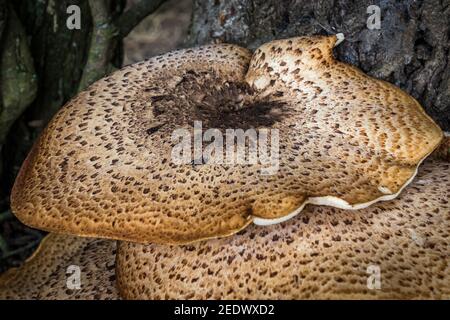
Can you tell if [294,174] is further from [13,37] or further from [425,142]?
[13,37]

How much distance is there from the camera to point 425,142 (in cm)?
278

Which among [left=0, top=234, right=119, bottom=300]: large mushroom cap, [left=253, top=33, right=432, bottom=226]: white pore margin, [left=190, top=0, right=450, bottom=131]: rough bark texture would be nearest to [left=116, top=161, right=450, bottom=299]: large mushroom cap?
[left=253, top=33, right=432, bottom=226]: white pore margin

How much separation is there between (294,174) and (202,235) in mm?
527

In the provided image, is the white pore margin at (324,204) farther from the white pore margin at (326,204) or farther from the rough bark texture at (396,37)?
the rough bark texture at (396,37)

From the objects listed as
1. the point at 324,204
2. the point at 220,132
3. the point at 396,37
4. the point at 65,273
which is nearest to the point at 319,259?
the point at 324,204

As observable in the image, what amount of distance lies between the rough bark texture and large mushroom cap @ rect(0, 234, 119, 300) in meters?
1.85

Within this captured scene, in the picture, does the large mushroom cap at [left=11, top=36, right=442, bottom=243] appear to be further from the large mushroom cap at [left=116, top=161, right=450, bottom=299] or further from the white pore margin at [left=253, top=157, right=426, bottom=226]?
the large mushroom cap at [left=116, top=161, right=450, bottom=299]

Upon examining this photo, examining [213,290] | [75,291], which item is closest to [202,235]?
[213,290]

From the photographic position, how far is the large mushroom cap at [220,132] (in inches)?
99.3

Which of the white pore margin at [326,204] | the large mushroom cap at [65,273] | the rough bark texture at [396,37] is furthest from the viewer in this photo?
the rough bark texture at [396,37]

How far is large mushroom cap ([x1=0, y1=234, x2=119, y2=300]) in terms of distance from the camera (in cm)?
316

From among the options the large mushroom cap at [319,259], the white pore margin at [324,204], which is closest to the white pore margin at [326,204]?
the white pore margin at [324,204]

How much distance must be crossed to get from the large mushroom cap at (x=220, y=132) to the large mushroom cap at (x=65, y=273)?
2.08 feet

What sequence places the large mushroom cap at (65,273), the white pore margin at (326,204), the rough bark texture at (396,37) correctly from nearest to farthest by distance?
1. the white pore margin at (326,204)
2. the large mushroom cap at (65,273)
3. the rough bark texture at (396,37)
